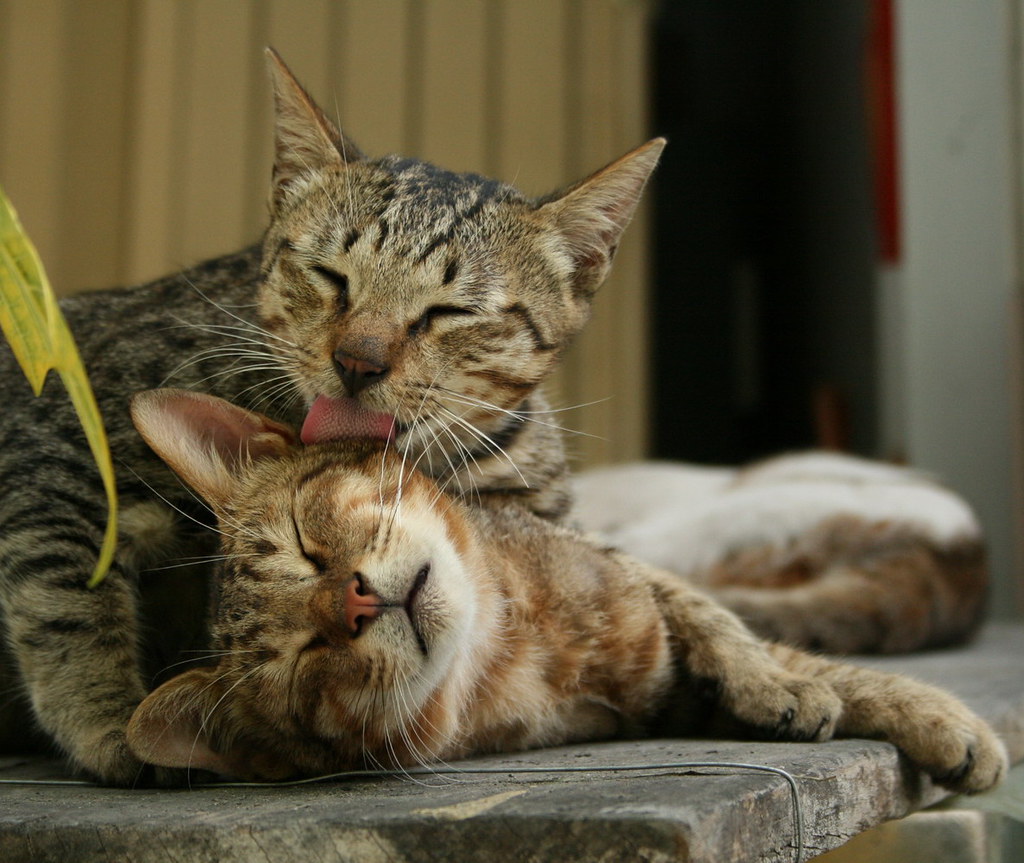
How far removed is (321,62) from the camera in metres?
4.19

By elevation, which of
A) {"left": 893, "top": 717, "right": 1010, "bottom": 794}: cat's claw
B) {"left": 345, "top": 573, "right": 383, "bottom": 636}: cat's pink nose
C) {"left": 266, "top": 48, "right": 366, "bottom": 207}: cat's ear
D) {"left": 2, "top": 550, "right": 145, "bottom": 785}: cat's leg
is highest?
{"left": 266, "top": 48, "right": 366, "bottom": 207}: cat's ear

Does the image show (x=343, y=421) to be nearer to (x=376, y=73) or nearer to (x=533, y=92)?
(x=376, y=73)

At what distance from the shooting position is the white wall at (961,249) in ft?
13.9

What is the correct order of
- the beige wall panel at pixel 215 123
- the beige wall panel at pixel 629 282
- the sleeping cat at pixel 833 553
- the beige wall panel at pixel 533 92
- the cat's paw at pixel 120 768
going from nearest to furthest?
1. the cat's paw at pixel 120 768
2. the sleeping cat at pixel 833 553
3. the beige wall panel at pixel 215 123
4. the beige wall panel at pixel 533 92
5. the beige wall panel at pixel 629 282

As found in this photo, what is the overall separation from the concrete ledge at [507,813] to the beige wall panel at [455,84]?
3372mm

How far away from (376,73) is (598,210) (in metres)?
2.65

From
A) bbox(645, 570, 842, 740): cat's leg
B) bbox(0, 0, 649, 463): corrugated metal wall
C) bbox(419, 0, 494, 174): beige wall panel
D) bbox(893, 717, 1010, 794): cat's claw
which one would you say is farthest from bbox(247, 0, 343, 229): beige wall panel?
bbox(893, 717, 1010, 794): cat's claw

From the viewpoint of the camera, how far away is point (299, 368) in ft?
5.63

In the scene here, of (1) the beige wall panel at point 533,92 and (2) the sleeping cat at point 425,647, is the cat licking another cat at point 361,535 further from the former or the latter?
(1) the beige wall panel at point 533,92

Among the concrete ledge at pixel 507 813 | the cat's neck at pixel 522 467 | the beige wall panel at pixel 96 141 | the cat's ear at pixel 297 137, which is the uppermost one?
the beige wall panel at pixel 96 141

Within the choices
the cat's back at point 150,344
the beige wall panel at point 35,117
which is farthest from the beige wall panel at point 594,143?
the cat's back at point 150,344

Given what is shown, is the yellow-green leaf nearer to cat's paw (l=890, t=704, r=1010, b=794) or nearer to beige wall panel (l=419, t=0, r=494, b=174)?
cat's paw (l=890, t=704, r=1010, b=794)

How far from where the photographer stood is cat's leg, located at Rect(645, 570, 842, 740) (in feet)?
5.08

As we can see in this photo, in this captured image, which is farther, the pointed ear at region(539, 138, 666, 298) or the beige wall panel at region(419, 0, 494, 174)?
the beige wall panel at region(419, 0, 494, 174)
